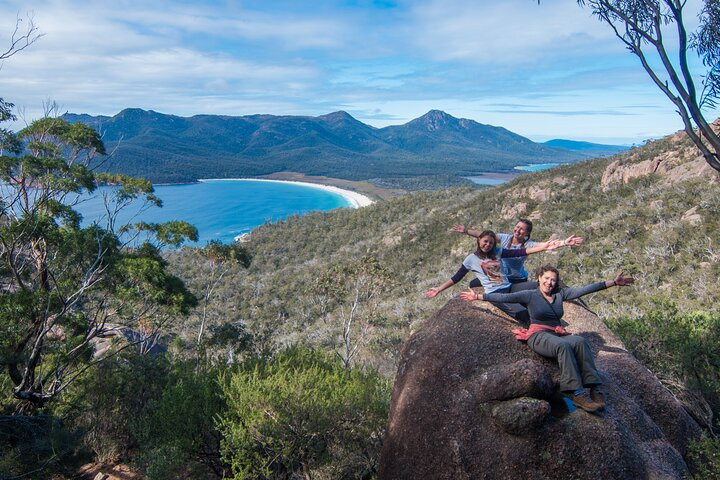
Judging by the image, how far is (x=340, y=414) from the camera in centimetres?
747

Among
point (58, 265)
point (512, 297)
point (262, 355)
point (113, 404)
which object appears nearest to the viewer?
point (512, 297)

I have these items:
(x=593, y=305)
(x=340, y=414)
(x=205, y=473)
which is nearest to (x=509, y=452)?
(x=340, y=414)

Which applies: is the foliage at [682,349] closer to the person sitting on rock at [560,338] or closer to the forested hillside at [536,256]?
the person sitting on rock at [560,338]

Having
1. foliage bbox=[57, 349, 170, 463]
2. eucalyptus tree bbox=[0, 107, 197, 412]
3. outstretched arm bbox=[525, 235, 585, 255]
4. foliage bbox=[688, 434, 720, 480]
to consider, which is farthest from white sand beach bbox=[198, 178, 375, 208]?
foliage bbox=[688, 434, 720, 480]

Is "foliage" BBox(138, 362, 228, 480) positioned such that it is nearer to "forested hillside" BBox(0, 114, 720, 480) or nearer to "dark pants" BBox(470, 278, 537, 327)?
"forested hillside" BBox(0, 114, 720, 480)

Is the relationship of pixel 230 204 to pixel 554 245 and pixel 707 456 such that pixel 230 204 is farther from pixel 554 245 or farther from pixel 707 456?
pixel 707 456

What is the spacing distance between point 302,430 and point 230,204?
420ft

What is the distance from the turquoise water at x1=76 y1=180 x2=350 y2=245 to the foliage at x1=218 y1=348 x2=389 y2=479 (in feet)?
263

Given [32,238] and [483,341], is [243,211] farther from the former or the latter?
[483,341]

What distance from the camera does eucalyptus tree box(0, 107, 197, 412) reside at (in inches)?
410

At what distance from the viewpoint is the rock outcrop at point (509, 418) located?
4.60 metres

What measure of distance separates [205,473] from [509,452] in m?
6.20

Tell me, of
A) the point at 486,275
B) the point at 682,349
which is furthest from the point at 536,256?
the point at 486,275

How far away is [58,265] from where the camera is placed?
41.5ft
